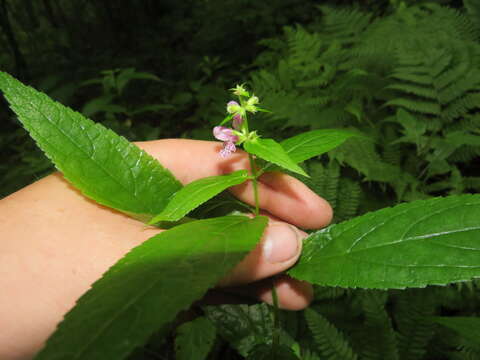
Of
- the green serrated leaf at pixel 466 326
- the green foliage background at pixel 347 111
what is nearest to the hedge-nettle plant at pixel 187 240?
the green serrated leaf at pixel 466 326

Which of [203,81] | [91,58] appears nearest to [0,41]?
[91,58]

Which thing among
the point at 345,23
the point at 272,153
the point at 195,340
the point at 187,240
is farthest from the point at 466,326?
the point at 345,23

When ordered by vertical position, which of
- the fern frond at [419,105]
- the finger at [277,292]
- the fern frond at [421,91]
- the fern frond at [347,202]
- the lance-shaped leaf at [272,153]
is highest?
the fern frond at [421,91]

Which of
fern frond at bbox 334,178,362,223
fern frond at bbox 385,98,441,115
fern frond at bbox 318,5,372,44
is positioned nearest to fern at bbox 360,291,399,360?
fern frond at bbox 334,178,362,223

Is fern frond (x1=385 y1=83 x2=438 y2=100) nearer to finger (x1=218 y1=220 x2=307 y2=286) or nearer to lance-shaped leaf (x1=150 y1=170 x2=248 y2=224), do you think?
finger (x1=218 y1=220 x2=307 y2=286)

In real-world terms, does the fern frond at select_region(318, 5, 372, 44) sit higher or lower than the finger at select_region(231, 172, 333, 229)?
higher

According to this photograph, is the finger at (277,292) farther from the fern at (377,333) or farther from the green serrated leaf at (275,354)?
the fern at (377,333)
